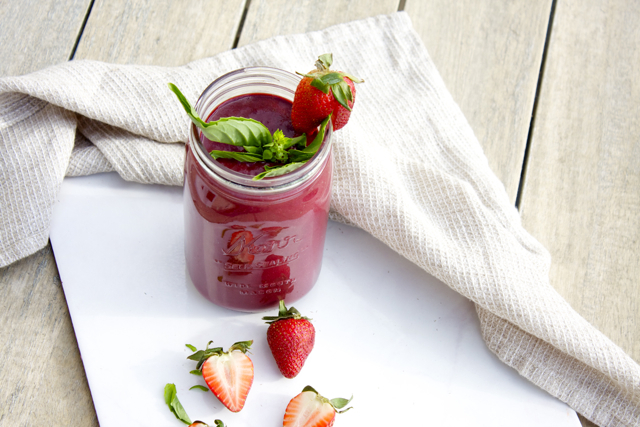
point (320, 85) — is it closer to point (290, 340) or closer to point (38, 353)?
point (290, 340)

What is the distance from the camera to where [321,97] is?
57 centimetres

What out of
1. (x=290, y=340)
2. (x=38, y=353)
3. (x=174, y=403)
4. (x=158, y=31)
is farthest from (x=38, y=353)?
(x=158, y=31)

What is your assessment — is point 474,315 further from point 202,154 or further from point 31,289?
point 31,289

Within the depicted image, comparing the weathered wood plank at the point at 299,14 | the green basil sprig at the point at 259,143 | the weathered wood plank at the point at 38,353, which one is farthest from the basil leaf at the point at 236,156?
the weathered wood plank at the point at 299,14

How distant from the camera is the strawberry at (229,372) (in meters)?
0.70

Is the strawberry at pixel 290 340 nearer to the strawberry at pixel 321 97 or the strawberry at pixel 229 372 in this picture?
the strawberry at pixel 229 372

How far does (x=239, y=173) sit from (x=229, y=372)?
0.88 feet

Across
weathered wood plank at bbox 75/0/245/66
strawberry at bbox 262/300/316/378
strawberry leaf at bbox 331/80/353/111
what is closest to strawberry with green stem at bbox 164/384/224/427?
strawberry at bbox 262/300/316/378

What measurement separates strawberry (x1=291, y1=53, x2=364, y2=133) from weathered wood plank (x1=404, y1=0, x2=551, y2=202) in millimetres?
420

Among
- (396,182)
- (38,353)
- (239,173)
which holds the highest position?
(239,173)

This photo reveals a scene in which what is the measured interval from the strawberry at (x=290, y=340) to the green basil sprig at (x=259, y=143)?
23 cm

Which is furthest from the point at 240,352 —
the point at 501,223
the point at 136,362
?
the point at 501,223

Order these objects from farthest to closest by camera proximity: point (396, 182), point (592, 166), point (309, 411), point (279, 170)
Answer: point (592, 166) < point (396, 182) < point (309, 411) < point (279, 170)

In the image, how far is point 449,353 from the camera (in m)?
0.78
